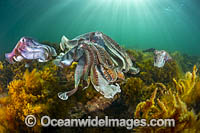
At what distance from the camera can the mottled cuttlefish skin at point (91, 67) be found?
2201 mm

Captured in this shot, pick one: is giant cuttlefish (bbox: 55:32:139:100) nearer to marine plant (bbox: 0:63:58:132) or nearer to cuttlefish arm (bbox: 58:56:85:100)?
cuttlefish arm (bbox: 58:56:85:100)

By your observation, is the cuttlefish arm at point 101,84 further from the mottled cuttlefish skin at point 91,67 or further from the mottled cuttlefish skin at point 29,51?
the mottled cuttlefish skin at point 29,51

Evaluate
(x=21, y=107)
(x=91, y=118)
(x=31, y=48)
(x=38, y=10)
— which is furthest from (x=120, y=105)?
(x=38, y=10)

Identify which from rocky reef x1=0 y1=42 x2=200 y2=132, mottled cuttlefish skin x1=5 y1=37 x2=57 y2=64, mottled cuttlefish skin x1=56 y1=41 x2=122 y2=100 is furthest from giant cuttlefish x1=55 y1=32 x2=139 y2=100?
mottled cuttlefish skin x1=5 y1=37 x2=57 y2=64

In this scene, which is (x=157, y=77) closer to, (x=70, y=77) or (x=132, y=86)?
(x=132, y=86)

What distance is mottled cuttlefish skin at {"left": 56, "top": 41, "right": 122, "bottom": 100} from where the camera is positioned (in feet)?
7.22

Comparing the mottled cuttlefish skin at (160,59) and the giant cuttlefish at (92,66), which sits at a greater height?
the mottled cuttlefish skin at (160,59)

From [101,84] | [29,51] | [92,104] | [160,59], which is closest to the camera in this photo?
[101,84]

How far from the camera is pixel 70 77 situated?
3154 mm

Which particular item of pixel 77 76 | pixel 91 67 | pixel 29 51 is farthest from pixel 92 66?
pixel 29 51

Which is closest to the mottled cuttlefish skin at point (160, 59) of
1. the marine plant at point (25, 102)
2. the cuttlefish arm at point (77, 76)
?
the cuttlefish arm at point (77, 76)

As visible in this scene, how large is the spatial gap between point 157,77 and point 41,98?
306 cm

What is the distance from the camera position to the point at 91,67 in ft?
7.43

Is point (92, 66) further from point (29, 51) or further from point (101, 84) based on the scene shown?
point (29, 51)
